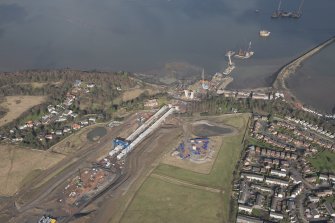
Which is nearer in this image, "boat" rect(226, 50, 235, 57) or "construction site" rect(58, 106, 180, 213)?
"construction site" rect(58, 106, 180, 213)

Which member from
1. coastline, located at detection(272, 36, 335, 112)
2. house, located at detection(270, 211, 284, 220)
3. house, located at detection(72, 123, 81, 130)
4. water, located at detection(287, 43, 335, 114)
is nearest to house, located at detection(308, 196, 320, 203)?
house, located at detection(270, 211, 284, 220)

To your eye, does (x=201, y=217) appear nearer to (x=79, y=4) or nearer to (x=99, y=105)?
(x=99, y=105)

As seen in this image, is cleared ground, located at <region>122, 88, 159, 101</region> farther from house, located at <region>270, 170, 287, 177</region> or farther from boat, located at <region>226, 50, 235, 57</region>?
house, located at <region>270, 170, 287, 177</region>

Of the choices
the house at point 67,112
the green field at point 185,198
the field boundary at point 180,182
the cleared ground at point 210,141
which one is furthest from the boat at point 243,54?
the field boundary at point 180,182

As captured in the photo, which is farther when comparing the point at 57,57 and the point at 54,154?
the point at 57,57

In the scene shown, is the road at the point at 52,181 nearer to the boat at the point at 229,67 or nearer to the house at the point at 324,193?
the house at the point at 324,193

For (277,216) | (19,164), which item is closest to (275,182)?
(277,216)

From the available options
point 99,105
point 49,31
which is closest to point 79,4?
point 49,31
